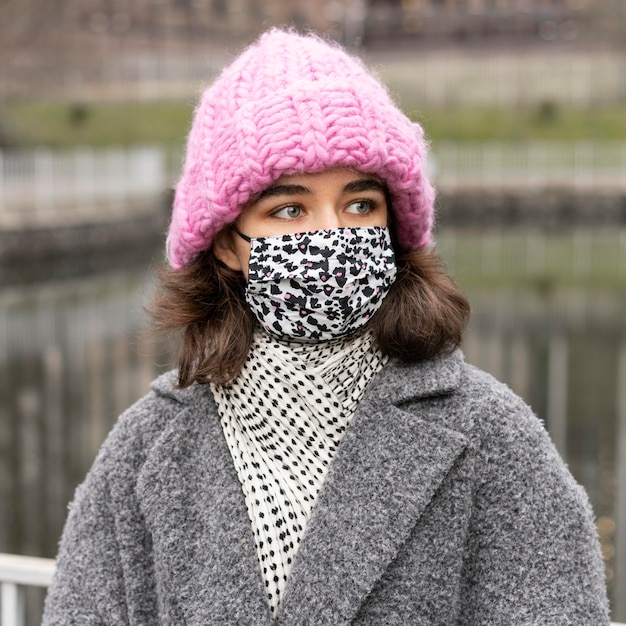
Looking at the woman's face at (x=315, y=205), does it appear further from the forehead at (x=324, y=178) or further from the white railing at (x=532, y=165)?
the white railing at (x=532, y=165)

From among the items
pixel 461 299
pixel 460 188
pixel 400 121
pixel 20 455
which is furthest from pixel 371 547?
pixel 460 188

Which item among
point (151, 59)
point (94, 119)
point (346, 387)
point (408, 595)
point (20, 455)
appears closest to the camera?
point (408, 595)

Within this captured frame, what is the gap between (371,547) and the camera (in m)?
1.52

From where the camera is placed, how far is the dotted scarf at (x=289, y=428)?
5.23ft

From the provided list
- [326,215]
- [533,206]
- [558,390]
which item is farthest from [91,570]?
[533,206]

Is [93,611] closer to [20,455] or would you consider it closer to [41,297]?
[20,455]

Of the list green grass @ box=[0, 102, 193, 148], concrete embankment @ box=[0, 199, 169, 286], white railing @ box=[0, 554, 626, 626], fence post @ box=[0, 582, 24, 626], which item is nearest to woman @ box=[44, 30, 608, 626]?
white railing @ box=[0, 554, 626, 626]

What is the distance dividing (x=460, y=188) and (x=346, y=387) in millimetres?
26615

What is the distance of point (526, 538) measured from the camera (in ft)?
4.88

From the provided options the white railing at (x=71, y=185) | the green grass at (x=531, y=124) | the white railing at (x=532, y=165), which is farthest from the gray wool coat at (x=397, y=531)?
the green grass at (x=531, y=124)

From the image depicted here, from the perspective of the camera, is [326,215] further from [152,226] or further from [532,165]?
[532,165]

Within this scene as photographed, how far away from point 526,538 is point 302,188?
0.53 m

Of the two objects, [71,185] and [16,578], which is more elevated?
[16,578]

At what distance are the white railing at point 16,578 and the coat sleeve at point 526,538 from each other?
3.07ft
